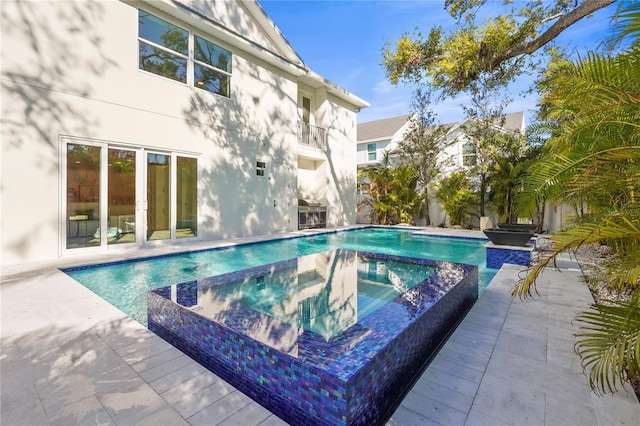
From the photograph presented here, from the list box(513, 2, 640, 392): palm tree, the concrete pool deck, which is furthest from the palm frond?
the concrete pool deck

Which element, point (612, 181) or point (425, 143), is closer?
point (612, 181)

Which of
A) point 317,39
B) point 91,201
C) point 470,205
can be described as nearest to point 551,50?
point 470,205

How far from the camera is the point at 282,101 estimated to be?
12.6 m

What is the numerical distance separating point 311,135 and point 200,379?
13331mm

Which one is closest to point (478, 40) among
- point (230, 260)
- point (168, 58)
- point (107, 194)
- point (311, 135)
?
point (311, 135)

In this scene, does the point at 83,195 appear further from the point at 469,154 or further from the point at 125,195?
the point at 469,154

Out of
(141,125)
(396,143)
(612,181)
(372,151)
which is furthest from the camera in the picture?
(372,151)

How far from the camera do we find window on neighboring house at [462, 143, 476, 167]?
1540cm

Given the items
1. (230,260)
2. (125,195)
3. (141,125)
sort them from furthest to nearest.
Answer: (141,125)
(125,195)
(230,260)

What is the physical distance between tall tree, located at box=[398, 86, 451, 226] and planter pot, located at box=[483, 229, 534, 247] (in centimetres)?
938

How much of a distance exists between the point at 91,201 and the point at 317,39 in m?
11.4

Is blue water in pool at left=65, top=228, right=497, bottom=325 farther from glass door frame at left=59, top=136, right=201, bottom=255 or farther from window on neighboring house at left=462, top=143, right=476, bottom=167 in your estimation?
window on neighboring house at left=462, top=143, right=476, bottom=167

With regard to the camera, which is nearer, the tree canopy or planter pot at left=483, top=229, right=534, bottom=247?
planter pot at left=483, top=229, right=534, bottom=247

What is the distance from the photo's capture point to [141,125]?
8.25m
